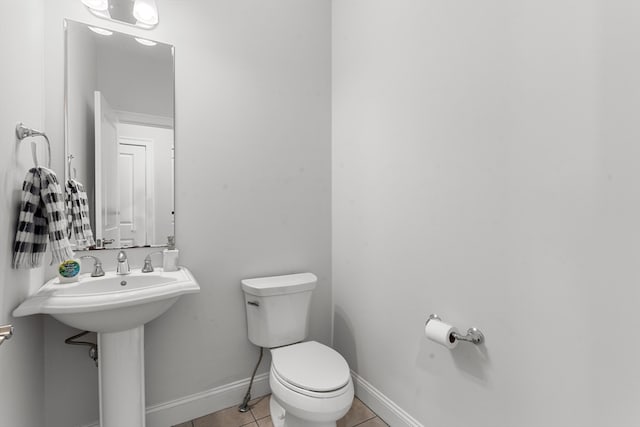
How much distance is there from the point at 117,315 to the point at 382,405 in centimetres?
143

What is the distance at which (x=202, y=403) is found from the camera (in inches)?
69.5

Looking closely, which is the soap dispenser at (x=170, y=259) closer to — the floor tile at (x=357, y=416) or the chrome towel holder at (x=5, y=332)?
the chrome towel holder at (x=5, y=332)

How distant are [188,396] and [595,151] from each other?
2121 mm

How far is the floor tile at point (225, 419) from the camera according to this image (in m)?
1.71

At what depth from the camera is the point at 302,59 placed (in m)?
2.03

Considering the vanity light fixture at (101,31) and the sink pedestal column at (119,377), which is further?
the vanity light fixture at (101,31)

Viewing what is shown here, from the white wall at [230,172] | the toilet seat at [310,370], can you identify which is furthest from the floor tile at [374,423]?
the white wall at [230,172]

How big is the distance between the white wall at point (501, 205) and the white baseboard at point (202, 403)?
2.26 feet

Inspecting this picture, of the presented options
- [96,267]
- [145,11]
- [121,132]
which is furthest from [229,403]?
[145,11]

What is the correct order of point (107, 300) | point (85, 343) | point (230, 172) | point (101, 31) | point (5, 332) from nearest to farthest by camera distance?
point (5, 332)
point (107, 300)
point (85, 343)
point (101, 31)
point (230, 172)

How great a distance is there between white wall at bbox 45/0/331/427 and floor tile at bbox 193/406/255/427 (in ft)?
0.53

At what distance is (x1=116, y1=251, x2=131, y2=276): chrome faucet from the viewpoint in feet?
4.99

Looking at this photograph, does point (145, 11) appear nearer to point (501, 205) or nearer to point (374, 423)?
point (501, 205)

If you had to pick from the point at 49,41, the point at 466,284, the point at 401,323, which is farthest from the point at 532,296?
the point at 49,41
